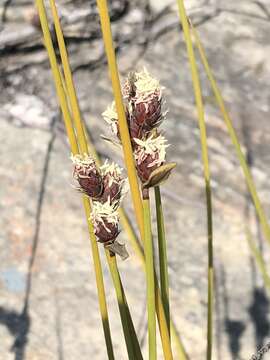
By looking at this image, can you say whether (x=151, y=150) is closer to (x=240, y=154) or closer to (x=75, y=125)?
(x=75, y=125)

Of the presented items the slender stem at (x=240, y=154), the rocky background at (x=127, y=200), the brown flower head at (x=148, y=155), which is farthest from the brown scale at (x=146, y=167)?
the rocky background at (x=127, y=200)

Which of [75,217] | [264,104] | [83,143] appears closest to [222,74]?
[264,104]

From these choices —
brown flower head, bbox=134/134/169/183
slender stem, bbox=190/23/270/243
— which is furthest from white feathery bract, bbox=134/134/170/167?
slender stem, bbox=190/23/270/243

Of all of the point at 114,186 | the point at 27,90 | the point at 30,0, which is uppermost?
the point at 30,0

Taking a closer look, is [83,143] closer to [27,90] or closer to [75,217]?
[75,217]

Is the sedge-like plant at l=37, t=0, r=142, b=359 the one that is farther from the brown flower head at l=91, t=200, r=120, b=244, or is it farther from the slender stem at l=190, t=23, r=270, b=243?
the slender stem at l=190, t=23, r=270, b=243

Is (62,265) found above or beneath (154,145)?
above

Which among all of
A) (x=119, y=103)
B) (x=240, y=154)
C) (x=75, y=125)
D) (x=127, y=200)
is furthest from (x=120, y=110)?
(x=127, y=200)
